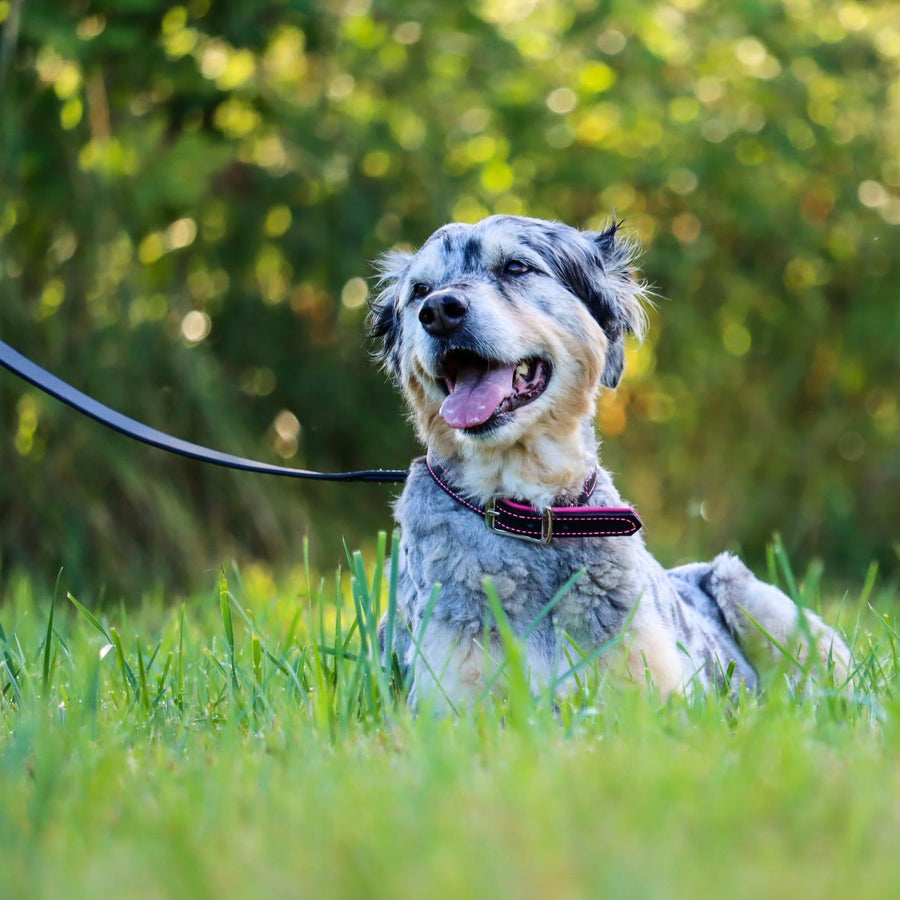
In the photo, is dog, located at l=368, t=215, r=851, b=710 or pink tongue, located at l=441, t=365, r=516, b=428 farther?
pink tongue, located at l=441, t=365, r=516, b=428

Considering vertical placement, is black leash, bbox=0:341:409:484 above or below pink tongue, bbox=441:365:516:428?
below

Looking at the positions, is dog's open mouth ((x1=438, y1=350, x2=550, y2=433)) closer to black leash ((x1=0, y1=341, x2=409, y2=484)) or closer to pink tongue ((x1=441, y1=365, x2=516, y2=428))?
pink tongue ((x1=441, y1=365, x2=516, y2=428))

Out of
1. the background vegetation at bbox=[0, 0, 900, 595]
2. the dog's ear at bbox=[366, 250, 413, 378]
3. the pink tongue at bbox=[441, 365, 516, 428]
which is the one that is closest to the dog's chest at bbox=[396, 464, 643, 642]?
the pink tongue at bbox=[441, 365, 516, 428]

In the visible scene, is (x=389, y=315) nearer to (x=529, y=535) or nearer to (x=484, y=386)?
(x=484, y=386)

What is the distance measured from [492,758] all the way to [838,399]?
9389 mm

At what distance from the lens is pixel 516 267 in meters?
3.96

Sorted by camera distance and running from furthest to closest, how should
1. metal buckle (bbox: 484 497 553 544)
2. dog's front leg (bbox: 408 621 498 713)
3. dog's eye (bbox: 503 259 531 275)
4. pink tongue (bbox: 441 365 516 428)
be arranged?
dog's eye (bbox: 503 259 531 275) < pink tongue (bbox: 441 365 516 428) < metal buckle (bbox: 484 497 553 544) < dog's front leg (bbox: 408 621 498 713)

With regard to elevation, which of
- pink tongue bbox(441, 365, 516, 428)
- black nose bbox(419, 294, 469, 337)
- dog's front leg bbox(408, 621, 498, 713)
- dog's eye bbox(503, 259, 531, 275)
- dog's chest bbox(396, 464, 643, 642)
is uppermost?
dog's eye bbox(503, 259, 531, 275)

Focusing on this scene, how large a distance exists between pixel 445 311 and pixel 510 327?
0.21 meters

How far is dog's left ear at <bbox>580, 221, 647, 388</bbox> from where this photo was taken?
4.09m

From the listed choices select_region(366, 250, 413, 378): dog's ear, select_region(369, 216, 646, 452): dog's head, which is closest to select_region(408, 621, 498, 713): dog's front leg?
select_region(369, 216, 646, 452): dog's head

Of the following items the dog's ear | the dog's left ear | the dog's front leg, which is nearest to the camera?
the dog's front leg

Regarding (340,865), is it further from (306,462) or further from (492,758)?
(306,462)

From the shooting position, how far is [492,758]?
7.59 feet
